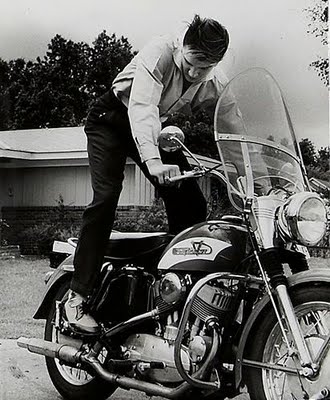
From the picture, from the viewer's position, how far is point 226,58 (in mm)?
3262

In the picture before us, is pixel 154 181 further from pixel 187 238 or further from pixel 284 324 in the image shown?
pixel 284 324

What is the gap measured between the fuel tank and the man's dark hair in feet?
2.31

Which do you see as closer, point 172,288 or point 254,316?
point 254,316

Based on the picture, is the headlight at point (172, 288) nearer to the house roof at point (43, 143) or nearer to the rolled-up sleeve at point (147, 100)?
the rolled-up sleeve at point (147, 100)

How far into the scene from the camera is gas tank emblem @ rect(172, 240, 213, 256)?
8.87 ft

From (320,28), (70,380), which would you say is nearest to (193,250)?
(70,380)

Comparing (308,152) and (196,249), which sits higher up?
(308,152)

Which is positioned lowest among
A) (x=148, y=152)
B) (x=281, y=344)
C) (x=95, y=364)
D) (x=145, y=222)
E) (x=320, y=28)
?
(x=95, y=364)

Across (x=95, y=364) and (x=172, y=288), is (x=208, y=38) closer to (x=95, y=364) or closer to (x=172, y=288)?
(x=172, y=288)

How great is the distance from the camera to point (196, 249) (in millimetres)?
2727

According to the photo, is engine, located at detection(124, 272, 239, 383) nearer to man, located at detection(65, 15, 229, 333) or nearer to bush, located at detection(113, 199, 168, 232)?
man, located at detection(65, 15, 229, 333)

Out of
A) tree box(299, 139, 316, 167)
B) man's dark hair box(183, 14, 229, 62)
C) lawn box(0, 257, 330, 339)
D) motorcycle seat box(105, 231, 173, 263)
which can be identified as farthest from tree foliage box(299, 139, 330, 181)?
lawn box(0, 257, 330, 339)

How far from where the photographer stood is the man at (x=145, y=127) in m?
2.93

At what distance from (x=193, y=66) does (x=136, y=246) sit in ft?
2.65
